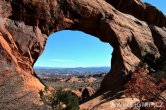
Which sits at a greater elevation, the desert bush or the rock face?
the rock face

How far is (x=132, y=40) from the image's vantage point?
3562 centimetres

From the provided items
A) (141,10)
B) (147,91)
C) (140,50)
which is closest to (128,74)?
(140,50)

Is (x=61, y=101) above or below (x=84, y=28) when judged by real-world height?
below

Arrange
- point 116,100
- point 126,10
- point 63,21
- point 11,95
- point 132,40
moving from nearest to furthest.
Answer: point 11,95, point 116,100, point 63,21, point 132,40, point 126,10

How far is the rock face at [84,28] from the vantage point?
84.1ft

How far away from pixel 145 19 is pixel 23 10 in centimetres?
1764

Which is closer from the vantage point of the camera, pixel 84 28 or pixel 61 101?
pixel 61 101

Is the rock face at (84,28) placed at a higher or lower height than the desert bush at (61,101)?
higher

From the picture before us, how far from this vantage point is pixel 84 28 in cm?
3294

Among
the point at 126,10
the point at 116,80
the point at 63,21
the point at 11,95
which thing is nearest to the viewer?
the point at 11,95

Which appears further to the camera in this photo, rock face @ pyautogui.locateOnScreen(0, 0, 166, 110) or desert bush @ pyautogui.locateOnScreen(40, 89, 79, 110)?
rock face @ pyautogui.locateOnScreen(0, 0, 166, 110)

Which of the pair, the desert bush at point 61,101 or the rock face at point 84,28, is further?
the rock face at point 84,28

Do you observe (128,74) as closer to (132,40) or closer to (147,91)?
(132,40)

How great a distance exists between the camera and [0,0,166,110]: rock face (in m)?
25.6
